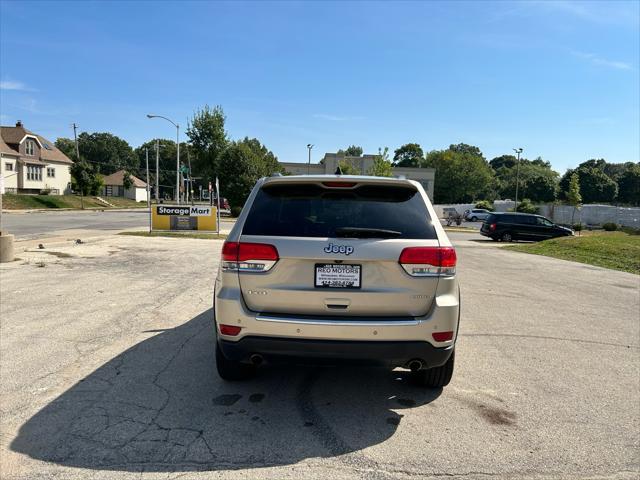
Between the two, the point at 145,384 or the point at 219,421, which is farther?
the point at 145,384

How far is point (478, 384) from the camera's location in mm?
4578

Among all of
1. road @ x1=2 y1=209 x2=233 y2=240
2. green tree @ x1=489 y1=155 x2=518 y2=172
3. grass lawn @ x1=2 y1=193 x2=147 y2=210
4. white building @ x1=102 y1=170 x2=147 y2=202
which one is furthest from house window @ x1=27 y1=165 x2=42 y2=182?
green tree @ x1=489 y1=155 x2=518 y2=172

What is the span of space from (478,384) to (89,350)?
4171mm

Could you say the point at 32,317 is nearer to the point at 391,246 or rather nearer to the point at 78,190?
the point at 391,246

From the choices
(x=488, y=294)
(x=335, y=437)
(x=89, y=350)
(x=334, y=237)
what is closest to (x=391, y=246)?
(x=334, y=237)

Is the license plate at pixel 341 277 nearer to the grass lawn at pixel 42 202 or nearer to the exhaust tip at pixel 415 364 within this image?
the exhaust tip at pixel 415 364

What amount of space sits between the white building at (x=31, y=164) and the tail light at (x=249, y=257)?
58.6 meters

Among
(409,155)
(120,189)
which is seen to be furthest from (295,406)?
(409,155)

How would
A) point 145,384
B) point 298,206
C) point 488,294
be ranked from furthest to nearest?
1. point 488,294
2. point 145,384
3. point 298,206

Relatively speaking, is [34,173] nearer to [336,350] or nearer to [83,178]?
[83,178]

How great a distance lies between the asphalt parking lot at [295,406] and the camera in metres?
3.09

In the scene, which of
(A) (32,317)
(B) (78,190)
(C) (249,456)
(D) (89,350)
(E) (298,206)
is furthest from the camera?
(B) (78,190)

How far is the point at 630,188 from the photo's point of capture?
8669cm

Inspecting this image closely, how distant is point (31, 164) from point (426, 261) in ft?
215
